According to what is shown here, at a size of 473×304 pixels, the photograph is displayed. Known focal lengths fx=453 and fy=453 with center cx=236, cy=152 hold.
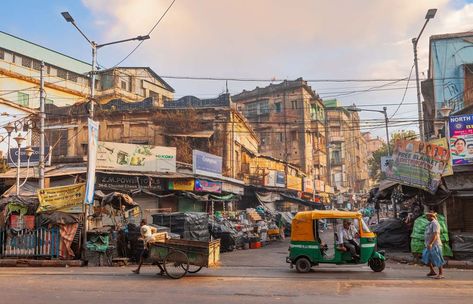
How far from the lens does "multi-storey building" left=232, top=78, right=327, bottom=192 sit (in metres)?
57.8

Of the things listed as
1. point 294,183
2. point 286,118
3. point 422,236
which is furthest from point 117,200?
point 286,118

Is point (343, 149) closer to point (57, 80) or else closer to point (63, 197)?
point (57, 80)

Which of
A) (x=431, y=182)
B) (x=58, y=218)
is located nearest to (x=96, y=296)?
(x=58, y=218)

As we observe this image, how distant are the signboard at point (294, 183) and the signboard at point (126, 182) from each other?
18.9m

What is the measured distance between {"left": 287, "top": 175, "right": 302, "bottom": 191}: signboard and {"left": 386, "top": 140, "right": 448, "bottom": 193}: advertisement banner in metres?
23.7

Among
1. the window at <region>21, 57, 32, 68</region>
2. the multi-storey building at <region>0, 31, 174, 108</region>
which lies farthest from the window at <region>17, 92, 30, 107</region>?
the window at <region>21, 57, 32, 68</region>

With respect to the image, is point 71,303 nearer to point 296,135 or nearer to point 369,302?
point 369,302

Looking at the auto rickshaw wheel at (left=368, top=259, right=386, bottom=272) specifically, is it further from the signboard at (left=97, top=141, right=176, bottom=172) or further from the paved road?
the signboard at (left=97, top=141, right=176, bottom=172)

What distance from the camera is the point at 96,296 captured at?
29.5ft

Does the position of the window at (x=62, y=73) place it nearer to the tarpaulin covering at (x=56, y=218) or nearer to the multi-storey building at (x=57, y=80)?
the multi-storey building at (x=57, y=80)

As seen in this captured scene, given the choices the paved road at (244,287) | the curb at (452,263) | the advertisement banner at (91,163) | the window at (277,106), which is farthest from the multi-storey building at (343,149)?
the paved road at (244,287)

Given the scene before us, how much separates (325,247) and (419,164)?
6.96 m

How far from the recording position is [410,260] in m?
16.5

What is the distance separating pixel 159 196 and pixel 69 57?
30.9 meters
